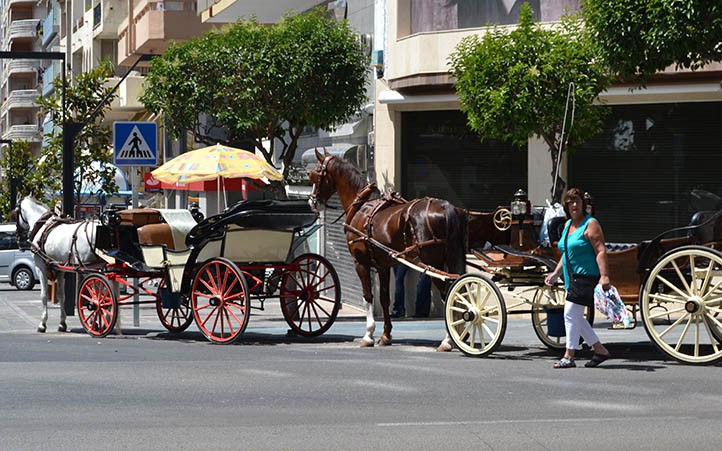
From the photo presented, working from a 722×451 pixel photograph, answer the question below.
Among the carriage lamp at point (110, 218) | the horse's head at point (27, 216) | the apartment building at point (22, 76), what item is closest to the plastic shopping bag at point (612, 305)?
the carriage lamp at point (110, 218)

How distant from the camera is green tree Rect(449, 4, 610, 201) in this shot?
17625 millimetres

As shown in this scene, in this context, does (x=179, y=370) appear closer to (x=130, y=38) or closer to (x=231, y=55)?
(x=231, y=55)

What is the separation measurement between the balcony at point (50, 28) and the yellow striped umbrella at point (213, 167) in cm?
6437

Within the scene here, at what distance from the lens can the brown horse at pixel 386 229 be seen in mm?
14594

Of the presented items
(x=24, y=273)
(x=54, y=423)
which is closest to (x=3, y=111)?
(x=24, y=273)

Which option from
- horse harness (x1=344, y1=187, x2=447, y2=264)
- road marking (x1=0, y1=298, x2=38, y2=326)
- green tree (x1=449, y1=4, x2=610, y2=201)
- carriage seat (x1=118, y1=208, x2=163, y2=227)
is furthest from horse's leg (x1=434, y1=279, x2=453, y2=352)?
road marking (x1=0, y1=298, x2=38, y2=326)

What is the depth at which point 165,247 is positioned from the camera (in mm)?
16641

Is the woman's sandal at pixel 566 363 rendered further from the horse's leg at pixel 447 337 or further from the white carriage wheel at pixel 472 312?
the horse's leg at pixel 447 337

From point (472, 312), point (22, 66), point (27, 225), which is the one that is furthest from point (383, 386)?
point (22, 66)

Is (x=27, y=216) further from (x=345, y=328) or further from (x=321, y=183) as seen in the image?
(x=321, y=183)

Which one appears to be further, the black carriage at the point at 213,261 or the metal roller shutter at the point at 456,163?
the metal roller shutter at the point at 456,163

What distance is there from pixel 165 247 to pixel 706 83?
29.2ft

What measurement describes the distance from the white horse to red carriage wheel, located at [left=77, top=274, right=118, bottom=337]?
2.10 feet

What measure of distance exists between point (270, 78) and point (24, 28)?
268 ft
